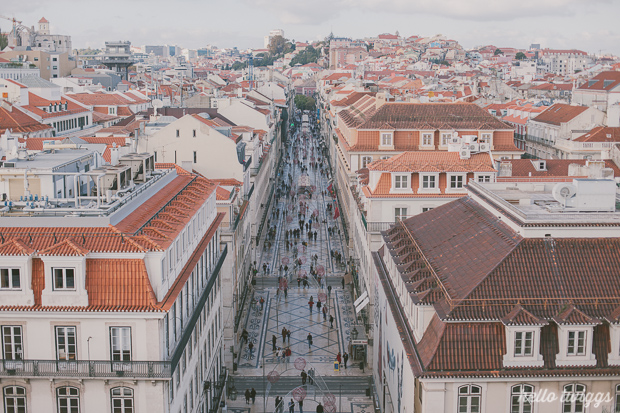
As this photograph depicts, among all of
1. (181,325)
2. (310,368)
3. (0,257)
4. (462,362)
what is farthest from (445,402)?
(310,368)

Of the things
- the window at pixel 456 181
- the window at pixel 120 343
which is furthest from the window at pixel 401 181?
the window at pixel 120 343

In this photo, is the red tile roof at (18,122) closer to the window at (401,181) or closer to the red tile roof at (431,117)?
the red tile roof at (431,117)

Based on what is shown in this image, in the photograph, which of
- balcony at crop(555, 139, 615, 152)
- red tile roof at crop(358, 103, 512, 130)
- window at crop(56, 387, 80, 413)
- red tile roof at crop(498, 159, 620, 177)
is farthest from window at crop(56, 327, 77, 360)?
balcony at crop(555, 139, 615, 152)

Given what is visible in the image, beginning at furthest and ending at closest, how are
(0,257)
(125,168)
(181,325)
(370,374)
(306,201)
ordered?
(306,201)
(370,374)
(125,168)
(181,325)
(0,257)

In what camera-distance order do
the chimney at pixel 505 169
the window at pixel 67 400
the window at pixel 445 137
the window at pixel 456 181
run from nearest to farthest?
the window at pixel 67 400 < the window at pixel 456 181 < the chimney at pixel 505 169 < the window at pixel 445 137

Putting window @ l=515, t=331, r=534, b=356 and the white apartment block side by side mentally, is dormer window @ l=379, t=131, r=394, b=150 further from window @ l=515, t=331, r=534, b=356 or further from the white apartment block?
window @ l=515, t=331, r=534, b=356

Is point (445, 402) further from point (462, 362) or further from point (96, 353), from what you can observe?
point (96, 353)

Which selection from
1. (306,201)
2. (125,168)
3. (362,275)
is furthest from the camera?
(306,201)
